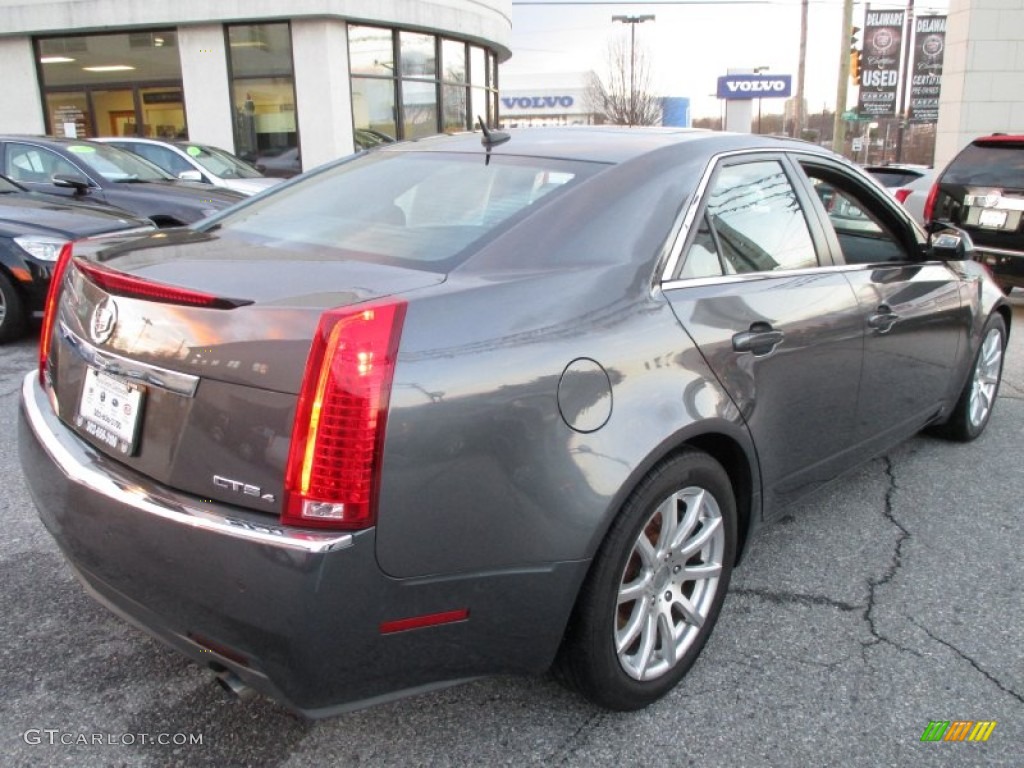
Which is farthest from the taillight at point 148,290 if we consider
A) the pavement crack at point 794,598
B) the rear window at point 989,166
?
the rear window at point 989,166

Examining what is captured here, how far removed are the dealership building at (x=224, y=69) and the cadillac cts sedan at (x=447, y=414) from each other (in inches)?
618

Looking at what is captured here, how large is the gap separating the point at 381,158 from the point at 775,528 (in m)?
2.18

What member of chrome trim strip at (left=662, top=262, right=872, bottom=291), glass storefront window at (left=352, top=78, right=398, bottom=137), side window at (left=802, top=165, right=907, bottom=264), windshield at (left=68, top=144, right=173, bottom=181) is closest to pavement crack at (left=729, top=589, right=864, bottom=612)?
chrome trim strip at (left=662, top=262, right=872, bottom=291)

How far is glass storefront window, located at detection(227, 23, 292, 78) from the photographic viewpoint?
17.3m

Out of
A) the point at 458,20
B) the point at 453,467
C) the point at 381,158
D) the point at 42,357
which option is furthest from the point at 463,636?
the point at 458,20

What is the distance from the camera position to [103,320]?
212 cm

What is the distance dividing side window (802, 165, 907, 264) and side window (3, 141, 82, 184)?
8.05 m

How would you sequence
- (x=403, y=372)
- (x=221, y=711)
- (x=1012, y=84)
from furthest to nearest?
1. (x=1012, y=84)
2. (x=221, y=711)
3. (x=403, y=372)

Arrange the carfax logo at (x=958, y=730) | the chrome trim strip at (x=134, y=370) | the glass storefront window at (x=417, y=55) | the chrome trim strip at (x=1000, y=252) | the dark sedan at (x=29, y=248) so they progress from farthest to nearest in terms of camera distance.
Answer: the glass storefront window at (x=417, y=55) < the chrome trim strip at (x=1000, y=252) < the dark sedan at (x=29, y=248) < the carfax logo at (x=958, y=730) < the chrome trim strip at (x=134, y=370)

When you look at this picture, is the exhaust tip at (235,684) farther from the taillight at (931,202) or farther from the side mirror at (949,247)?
the taillight at (931,202)

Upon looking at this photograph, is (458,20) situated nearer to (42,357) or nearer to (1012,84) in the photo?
(1012,84)

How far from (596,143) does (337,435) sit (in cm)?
155

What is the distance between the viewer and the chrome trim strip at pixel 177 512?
1730mm

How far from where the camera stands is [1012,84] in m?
15.5
